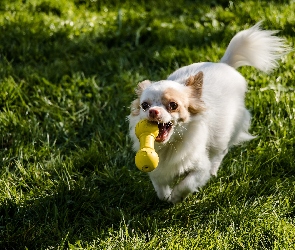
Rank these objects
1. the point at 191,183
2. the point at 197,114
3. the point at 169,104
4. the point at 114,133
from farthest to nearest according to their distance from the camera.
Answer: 1. the point at 114,133
2. the point at 191,183
3. the point at 197,114
4. the point at 169,104

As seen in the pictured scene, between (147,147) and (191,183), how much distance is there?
533 millimetres

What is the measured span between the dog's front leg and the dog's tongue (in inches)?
16.7

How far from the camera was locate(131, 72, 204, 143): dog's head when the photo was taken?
256 centimetres

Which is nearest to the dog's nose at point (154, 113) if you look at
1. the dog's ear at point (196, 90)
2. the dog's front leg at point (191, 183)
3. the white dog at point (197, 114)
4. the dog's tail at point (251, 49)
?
the white dog at point (197, 114)

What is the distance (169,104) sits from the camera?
102 inches

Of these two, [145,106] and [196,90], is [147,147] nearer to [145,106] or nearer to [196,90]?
[145,106]

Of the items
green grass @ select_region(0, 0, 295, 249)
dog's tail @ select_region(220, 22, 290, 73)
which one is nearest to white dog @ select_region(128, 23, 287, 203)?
dog's tail @ select_region(220, 22, 290, 73)

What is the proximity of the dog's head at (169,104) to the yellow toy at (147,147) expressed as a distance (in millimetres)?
48

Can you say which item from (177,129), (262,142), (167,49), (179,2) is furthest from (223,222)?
(179,2)

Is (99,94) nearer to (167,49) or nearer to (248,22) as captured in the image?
(167,49)

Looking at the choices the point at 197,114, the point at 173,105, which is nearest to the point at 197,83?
the point at 197,114

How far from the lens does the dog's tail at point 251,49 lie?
3572mm

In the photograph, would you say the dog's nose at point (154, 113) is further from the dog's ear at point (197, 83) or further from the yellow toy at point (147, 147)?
the dog's ear at point (197, 83)

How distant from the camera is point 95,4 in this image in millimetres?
5750
